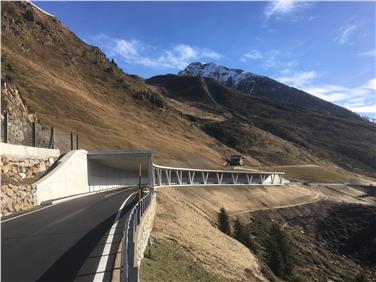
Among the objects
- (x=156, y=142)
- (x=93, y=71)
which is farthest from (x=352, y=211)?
(x=93, y=71)

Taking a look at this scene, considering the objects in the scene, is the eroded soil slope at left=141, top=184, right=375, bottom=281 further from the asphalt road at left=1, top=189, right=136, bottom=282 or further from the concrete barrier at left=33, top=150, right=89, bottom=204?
the concrete barrier at left=33, top=150, right=89, bottom=204

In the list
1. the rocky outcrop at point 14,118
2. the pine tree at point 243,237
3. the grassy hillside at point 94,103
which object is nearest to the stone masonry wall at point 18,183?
the rocky outcrop at point 14,118

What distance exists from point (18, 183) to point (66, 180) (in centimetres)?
960

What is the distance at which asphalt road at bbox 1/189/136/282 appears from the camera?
10.5 meters

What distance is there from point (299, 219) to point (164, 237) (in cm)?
4443

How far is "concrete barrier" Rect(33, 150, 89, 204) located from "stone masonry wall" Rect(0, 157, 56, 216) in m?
0.63

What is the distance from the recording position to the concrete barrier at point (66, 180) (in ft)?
84.6

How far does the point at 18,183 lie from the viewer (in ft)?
73.7

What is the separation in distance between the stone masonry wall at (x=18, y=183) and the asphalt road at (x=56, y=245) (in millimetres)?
1027

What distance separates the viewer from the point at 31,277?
1005cm

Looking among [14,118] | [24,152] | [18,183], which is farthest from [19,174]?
[14,118]

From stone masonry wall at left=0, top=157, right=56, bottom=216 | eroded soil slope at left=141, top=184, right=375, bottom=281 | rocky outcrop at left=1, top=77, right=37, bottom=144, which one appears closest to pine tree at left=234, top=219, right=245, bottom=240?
eroded soil slope at left=141, top=184, right=375, bottom=281

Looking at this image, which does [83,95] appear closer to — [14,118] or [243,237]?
[14,118]

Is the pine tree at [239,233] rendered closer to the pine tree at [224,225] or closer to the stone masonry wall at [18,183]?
the pine tree at [224,225]
